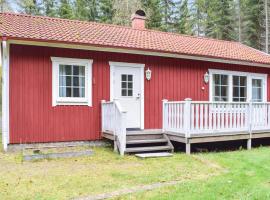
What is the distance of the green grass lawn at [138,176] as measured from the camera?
4.79 meters

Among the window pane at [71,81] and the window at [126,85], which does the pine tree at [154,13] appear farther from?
the window pane at [71,81]

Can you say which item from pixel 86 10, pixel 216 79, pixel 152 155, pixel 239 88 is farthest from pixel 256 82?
pixel 86 10

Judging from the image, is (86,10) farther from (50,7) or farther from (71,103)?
(71,103)

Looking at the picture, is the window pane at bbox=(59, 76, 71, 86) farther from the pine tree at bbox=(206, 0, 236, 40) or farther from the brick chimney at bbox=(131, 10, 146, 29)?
the pine tree at bbox=(206, 0, 236, 40)

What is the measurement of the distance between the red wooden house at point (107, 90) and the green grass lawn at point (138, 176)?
0.95 metres

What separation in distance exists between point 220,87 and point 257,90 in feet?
6.48

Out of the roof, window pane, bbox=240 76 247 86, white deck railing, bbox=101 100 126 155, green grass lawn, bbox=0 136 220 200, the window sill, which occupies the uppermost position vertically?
the roof

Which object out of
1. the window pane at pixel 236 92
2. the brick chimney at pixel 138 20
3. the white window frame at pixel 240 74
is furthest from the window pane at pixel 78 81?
the window pane at pixel 236 92

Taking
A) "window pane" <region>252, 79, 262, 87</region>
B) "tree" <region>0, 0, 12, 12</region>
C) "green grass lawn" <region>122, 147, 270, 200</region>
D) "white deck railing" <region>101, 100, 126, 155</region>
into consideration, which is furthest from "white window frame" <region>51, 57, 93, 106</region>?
"tree" <region>0, 0, 12, 12</region>

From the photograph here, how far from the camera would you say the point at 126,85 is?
9.77 m

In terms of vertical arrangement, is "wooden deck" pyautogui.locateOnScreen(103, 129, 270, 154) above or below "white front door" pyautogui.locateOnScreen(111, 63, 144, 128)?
below

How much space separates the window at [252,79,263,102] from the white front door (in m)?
4.94

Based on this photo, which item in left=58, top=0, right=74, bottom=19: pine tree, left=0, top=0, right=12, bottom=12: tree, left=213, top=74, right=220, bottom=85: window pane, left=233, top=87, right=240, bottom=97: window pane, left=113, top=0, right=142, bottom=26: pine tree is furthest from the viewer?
left=58, top=0, right=74, bottom=19: pine tree

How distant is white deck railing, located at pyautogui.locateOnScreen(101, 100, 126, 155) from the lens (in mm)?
7895
